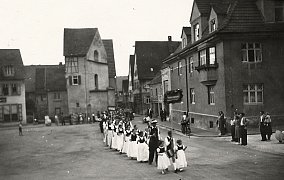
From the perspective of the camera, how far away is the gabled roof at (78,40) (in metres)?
52.4

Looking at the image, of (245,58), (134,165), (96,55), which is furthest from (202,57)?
(96,55)

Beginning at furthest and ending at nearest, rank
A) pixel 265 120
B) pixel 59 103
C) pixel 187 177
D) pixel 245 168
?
pixel 59 103 < pixel 265 120 < pixel 245 168 < pixel 187 177

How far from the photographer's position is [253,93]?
79.7 feet

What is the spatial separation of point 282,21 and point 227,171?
1612 centimetres

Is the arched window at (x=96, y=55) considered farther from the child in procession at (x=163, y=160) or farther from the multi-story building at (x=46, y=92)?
the child in procession at (x=163, y=160)

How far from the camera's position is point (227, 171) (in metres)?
12.2

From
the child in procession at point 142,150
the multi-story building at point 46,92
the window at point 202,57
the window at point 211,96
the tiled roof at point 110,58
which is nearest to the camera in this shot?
the child in procession at point 142,150

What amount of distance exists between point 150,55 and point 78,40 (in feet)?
50.2

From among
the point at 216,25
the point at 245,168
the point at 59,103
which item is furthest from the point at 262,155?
the point at 59,103

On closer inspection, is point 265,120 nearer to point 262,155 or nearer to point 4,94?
point 262,155

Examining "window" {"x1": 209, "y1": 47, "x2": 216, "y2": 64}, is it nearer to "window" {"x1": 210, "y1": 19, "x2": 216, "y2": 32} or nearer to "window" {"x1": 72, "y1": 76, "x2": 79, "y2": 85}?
"window" {"x1": 210, "y1": 19, "x2": 216, "y2": 32}

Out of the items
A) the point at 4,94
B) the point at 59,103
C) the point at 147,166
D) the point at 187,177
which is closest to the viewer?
the point at 187,177

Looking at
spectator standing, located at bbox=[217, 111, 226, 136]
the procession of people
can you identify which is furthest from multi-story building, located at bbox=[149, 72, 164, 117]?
the procession of people

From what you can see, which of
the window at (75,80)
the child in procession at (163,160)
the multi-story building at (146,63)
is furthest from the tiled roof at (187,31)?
the multi-story building at (146,63)
